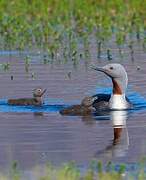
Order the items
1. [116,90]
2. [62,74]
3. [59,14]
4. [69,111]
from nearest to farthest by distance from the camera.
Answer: [69,111], [116,90], [62,74], [59,14]

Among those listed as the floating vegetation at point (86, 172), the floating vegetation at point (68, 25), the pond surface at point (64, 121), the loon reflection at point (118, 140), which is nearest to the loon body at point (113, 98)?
the pond surface at point (64, 121)

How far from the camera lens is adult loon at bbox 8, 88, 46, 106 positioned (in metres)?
15.2

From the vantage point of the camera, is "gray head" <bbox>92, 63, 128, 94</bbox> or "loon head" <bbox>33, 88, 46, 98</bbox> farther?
"gray head" <bbox>92, 63, 128, 94</bbox>

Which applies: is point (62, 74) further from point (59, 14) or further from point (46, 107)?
point (59, 14)

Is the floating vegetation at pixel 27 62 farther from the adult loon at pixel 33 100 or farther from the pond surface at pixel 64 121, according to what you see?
the adult loon at pixel 33 100

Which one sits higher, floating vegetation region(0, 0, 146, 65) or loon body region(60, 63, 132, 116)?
floating vegetation region(0, 0, 146, 65)

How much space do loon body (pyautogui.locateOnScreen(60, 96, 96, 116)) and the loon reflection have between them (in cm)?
40

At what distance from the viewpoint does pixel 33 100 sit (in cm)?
1543

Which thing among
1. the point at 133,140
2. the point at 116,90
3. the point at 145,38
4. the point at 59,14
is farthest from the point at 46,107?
the point at 59,14

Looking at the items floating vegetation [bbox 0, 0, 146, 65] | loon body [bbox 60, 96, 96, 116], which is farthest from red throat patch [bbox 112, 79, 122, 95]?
floating vegetation [bbox 0, 0, 146, 65]

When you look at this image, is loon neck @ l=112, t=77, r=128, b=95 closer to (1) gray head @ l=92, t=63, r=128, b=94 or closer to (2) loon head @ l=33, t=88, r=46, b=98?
(1) gray head @ l=92, t=63, r=128, b=94

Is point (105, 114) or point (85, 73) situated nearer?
point (105, 114)

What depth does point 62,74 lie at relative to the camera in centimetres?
1756

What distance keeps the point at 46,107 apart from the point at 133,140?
3.70 meters
